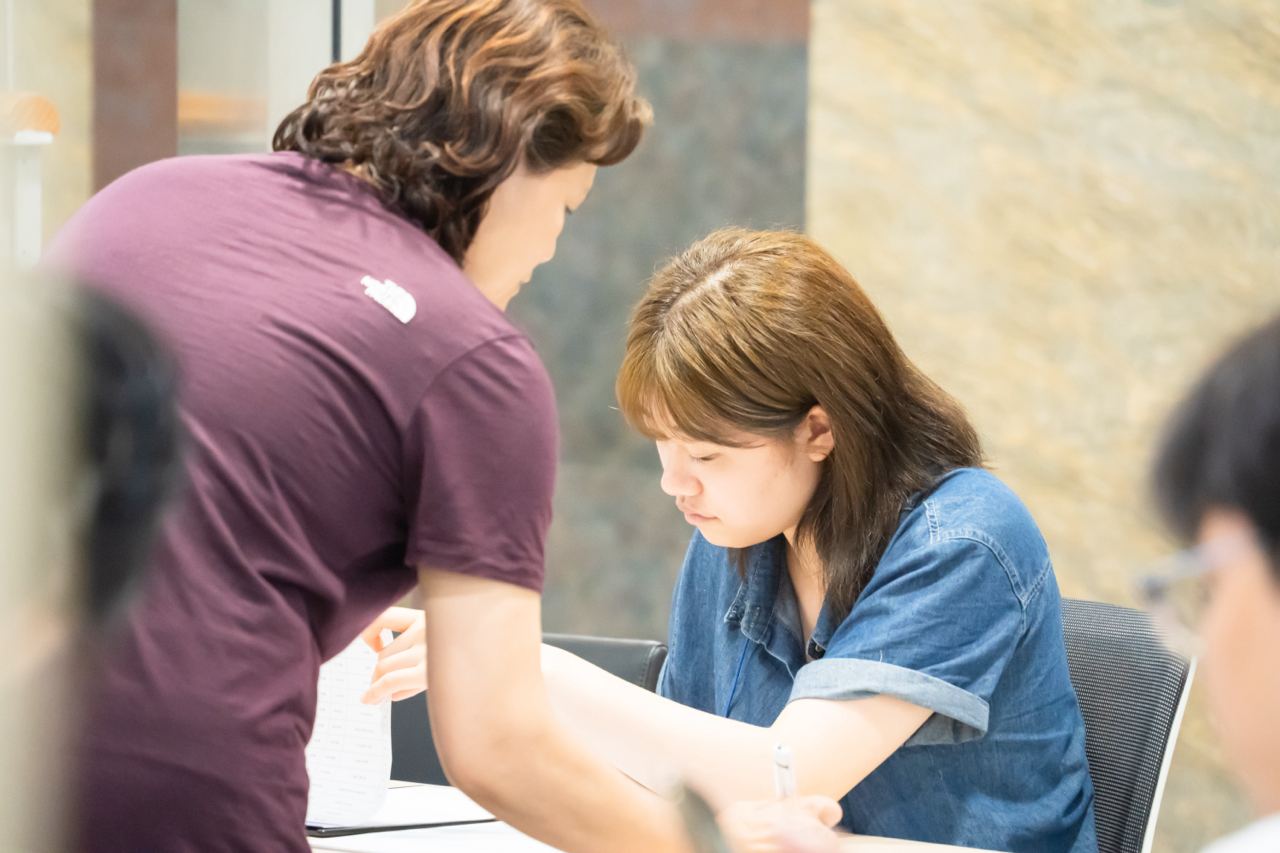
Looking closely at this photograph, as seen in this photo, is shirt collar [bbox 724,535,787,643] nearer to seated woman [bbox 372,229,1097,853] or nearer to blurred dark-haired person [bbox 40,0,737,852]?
seated woman [bbox 372,229,1097,853]

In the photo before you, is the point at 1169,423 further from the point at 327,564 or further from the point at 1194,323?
the point at 1194,323

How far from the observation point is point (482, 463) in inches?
37.3

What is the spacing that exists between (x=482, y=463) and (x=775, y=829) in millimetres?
374

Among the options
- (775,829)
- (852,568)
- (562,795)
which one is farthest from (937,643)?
(562,795)

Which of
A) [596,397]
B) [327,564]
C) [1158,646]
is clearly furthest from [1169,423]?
[596,397]

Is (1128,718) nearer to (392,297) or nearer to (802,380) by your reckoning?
(802,380)

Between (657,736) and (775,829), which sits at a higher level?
(775,829)

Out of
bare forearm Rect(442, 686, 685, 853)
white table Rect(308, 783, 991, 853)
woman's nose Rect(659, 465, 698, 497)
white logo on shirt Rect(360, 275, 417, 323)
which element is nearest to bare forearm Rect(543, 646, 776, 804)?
white table Rect(308, 783, 991, 853)

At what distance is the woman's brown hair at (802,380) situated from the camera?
4.91 feet

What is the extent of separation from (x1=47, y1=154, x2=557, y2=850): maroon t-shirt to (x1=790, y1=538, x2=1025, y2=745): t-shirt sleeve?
1.81 ft

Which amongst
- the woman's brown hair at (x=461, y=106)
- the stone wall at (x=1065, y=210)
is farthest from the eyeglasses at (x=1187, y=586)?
the stone wall at (x=1065, y=210)

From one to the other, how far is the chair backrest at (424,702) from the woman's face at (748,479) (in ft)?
1.40

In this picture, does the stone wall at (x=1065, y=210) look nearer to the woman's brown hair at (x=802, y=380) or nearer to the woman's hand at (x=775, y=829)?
the woman's brown hair at (x=802, y=380)

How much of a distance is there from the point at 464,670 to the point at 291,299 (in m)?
0.28
